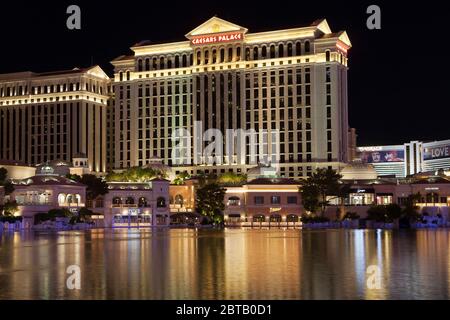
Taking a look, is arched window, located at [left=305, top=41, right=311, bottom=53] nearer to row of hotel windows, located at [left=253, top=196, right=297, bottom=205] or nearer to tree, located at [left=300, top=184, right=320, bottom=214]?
row of hotel windows, located at [left=253, top=196, right=297, bottom=205]

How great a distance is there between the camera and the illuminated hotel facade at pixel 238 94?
443 ft

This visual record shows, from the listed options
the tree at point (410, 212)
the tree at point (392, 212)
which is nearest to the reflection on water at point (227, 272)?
the tree at point (392, 212)

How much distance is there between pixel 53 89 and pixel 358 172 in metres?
67.7

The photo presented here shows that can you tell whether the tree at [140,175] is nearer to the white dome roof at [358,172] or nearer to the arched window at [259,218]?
the arched window at [259,218]

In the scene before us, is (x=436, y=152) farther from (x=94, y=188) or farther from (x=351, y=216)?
(x=94, y=188)

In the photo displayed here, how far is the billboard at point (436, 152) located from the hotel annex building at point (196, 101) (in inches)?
2150

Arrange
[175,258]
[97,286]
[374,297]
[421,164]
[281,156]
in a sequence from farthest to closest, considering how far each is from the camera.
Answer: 1. [421,164]
2. [281,156]
3. [175,258]
4. [97,286]
5. [374,297]

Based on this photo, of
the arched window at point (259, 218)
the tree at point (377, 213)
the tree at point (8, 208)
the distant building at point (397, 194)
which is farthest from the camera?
the arched window at point (259, 218)

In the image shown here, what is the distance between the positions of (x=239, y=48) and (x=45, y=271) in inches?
4246

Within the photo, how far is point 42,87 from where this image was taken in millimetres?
A: 157250

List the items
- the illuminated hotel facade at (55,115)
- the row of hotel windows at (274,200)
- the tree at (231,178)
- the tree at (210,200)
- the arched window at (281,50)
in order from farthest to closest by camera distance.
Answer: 1. the illuminated hotel facade at (55,115)
2. the arched window at (281,50)
3. the tree at (231,178)
4. the row of hotel windows at (274,200)
5. the tree at (210,200)

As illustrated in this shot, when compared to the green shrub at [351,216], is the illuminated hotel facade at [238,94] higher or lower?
higher

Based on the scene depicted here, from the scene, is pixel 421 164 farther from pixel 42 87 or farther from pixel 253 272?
pixel 253 272
